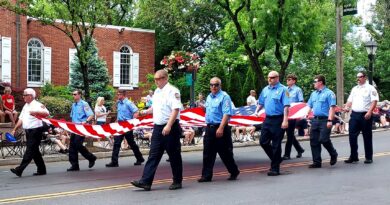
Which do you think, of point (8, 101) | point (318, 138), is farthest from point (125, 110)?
point (8, 101)

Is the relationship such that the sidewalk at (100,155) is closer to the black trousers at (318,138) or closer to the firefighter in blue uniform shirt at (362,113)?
the black trousers at (318,138)

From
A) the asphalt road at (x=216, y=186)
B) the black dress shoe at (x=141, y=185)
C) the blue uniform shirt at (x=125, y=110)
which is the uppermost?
the blue uniform shirt at (x=125, y=110)

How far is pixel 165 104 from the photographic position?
10406 mm

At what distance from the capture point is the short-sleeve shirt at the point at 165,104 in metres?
10.4

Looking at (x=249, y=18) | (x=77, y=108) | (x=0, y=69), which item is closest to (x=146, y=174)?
(x=77, y=108)

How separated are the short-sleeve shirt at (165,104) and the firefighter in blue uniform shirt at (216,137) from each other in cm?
116

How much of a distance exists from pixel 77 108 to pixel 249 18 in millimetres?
10747

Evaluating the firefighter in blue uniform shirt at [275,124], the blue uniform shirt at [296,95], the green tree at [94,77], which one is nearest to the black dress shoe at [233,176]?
the firefighter in blue uniform shirt at [275,124]

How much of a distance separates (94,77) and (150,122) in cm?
1854

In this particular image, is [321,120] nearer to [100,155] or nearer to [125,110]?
[125,110]

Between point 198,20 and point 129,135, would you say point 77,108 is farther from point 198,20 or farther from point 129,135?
point 198,20

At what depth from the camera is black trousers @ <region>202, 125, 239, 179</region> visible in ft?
37.0

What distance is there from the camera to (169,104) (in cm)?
1041

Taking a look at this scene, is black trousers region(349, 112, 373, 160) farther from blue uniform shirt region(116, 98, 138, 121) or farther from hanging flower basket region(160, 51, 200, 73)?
hanging flower basket region(160, 51, 200, 73)
